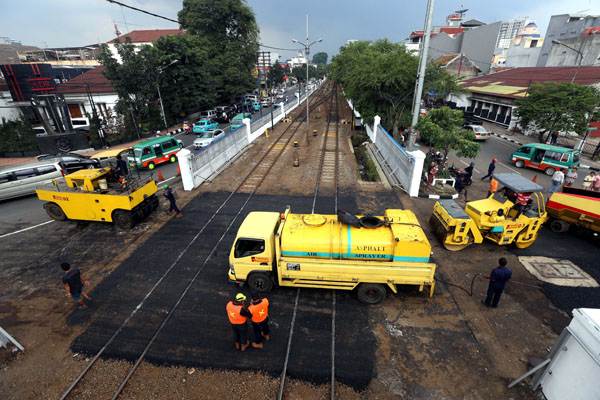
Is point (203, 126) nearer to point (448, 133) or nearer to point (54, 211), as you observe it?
point (54, 211)

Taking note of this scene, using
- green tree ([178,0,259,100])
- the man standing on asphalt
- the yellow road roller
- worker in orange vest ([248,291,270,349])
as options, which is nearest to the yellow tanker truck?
worker in orange vest ([248,291,270,349])

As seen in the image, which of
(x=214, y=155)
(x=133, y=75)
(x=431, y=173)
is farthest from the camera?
(x=133, y=75)

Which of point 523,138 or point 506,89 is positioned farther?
point 506,89

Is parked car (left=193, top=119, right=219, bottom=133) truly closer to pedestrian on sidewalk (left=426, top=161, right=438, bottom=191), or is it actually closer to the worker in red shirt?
pedestrian on sidewalk (left=426, top=161, right=438, bottom=191)

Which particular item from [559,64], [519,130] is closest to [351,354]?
[519,130]

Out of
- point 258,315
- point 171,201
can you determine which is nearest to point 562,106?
point 258,315

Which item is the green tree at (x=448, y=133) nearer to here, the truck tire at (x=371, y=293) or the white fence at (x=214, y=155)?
the truck tire at (x=371, y=293)

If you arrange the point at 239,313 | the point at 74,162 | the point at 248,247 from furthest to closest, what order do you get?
the point at 74,162 → the point at 248,247 → the point at 239,313

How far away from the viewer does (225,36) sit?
49719 mm

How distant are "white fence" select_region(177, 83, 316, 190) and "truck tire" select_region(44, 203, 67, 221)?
18.9ft

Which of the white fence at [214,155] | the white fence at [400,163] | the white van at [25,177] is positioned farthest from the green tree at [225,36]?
the white fence at [400,163]

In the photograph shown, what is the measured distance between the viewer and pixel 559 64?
44438mm

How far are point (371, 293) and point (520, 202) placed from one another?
6.66 meters

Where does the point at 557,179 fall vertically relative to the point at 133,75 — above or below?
below
